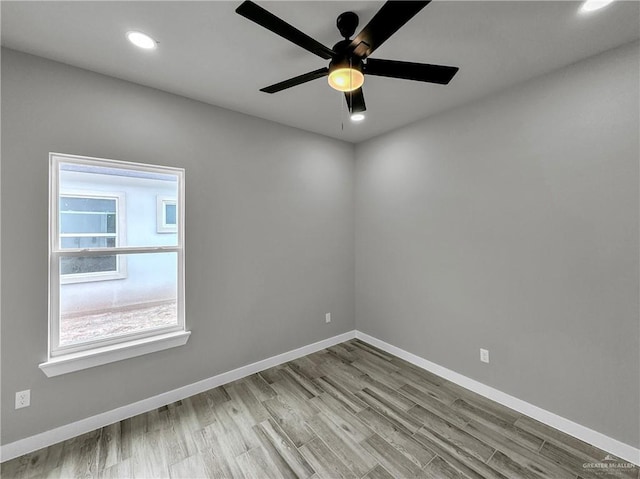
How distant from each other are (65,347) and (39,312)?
318 mm

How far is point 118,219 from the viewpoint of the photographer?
2.25m

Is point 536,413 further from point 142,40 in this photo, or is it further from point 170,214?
point 142,40

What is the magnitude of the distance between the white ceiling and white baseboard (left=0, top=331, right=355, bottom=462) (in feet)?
8.74

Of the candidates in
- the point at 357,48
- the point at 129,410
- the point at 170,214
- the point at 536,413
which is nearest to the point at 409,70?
the point at 357,48

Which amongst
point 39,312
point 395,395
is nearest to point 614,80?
point 395,395

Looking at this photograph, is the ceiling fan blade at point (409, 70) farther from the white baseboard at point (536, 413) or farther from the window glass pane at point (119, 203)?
the white baseboard at point (536, 413)

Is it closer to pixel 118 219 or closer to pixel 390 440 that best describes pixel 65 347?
pixel 118 219

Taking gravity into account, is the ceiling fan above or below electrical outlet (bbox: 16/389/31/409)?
above

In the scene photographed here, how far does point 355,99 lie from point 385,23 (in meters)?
0.58

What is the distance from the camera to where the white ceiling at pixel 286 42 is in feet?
5.00

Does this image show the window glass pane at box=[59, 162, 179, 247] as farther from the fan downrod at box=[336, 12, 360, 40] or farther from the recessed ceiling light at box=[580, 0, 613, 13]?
the recessed ceiling light at box=[580, 0, 613, 13]

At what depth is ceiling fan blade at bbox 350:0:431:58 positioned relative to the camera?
111cm

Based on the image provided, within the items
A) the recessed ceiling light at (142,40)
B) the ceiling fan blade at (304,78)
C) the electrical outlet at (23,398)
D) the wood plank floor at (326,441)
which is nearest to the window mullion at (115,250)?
the electrical outlet at (23,398)

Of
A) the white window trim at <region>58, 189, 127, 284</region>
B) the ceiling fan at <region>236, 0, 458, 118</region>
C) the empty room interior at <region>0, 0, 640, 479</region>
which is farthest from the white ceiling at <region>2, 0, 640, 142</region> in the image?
the white window trim at <region>58, 189, 127, 284</region>
